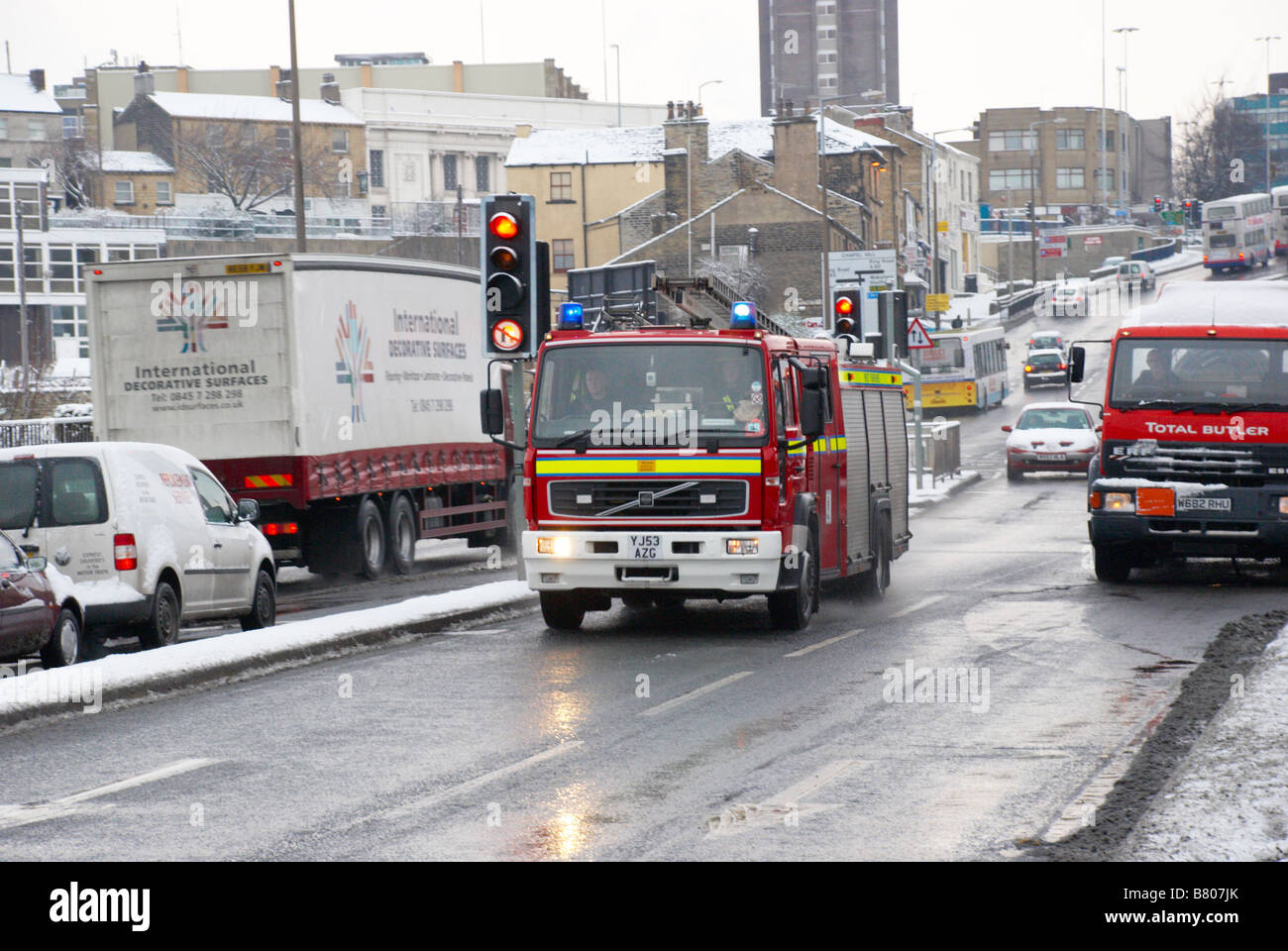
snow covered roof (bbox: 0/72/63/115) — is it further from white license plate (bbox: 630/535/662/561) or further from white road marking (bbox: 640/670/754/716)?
white road marking (bbox: 640/670/754/716)

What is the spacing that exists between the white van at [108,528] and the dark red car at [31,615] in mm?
484

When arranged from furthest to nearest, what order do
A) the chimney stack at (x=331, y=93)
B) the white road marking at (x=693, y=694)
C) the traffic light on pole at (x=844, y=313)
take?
the chimney stack at (x=331, y=93)
the traffic light on pole at (x=844, y=313)
the white road marking at (x=693, y=694)

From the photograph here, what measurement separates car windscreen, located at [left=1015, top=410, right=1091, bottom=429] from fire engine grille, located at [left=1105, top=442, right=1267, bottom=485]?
23.0 metres

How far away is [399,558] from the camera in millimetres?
24328

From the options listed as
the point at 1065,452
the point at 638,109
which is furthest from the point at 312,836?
the point at 638,109

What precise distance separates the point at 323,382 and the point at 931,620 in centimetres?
932

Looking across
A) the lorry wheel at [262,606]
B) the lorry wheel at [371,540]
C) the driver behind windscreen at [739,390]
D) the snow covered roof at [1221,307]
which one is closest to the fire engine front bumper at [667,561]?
the driver behind windscreen at [739,390]

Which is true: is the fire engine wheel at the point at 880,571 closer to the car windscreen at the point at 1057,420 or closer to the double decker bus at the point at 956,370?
the car windscreen at the point at 1057,420

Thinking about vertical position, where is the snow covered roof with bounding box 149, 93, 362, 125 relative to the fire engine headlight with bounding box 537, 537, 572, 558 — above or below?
above

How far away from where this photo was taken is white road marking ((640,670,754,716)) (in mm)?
10758

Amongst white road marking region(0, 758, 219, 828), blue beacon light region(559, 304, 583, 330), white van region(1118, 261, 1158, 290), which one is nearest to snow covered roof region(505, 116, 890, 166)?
→ white van region(1118, 261, 1158, 290)

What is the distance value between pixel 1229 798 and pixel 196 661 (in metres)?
7.37

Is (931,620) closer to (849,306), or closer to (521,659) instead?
(521,659)

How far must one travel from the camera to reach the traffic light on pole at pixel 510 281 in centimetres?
1633
